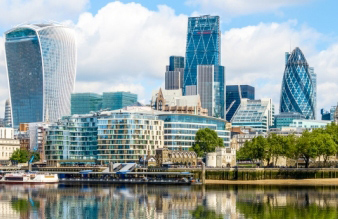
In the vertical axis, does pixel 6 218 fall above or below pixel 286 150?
below

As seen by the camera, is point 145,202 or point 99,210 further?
point 145,202

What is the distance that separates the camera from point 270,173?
19088cm

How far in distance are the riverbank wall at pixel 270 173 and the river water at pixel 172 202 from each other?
1464 centimetres

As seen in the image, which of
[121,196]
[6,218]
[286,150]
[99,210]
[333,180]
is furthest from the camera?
[286,150]

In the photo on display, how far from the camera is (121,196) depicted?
153125 millimetres

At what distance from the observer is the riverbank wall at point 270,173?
616 feet

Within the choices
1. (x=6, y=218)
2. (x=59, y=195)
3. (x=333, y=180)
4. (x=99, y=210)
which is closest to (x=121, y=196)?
(x=59, y=195)

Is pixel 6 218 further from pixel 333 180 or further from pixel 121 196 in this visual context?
pixel 333 180

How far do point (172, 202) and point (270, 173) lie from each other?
5875 centimetres

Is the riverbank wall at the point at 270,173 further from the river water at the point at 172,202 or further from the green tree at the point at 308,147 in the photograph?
the river water at the point at 172,202

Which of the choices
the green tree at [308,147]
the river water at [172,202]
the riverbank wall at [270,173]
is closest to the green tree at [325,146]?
the green tree at [308,147]

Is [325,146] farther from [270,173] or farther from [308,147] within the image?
[270,173]

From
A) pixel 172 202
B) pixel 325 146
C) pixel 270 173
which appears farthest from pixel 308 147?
pixel 172 202

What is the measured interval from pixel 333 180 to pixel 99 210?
265 feet
